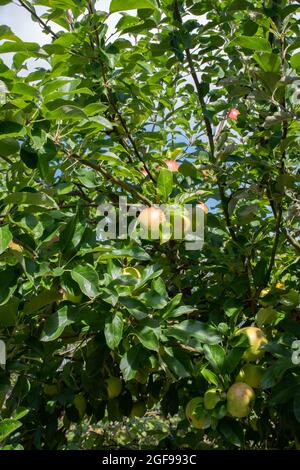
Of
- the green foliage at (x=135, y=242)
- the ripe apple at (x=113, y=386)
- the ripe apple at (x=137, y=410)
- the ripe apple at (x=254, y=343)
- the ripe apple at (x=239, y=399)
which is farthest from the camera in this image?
the ripe apple at (x=137, y=410)

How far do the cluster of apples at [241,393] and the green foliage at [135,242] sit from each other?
17mm

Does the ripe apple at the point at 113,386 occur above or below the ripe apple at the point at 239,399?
below

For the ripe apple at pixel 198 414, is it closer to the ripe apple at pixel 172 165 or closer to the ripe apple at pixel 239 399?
the ripe apple at pixel 239 399

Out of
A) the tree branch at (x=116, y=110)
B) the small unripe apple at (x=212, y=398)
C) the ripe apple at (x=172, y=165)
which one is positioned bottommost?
the small unripe apple at (x=212, y=398)

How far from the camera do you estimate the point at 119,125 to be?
65.4 inches

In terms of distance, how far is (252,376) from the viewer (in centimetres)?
133

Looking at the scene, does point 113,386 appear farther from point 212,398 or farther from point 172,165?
point 172,165

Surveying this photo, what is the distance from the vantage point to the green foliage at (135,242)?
1.12 m

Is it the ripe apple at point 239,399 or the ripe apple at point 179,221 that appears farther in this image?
the ripe apple at point 179,221

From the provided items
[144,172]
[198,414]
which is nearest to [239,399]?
[198,414]

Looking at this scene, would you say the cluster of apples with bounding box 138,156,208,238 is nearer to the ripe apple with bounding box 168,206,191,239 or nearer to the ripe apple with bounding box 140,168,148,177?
the ripe apple with bounding box 168,206,191,239

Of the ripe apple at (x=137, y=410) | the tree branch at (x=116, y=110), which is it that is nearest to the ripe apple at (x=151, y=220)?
the tree branch at (x=116, y=110)

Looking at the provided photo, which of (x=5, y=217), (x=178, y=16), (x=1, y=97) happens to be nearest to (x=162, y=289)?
(x=5, y=217)

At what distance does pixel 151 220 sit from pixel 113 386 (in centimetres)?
56
